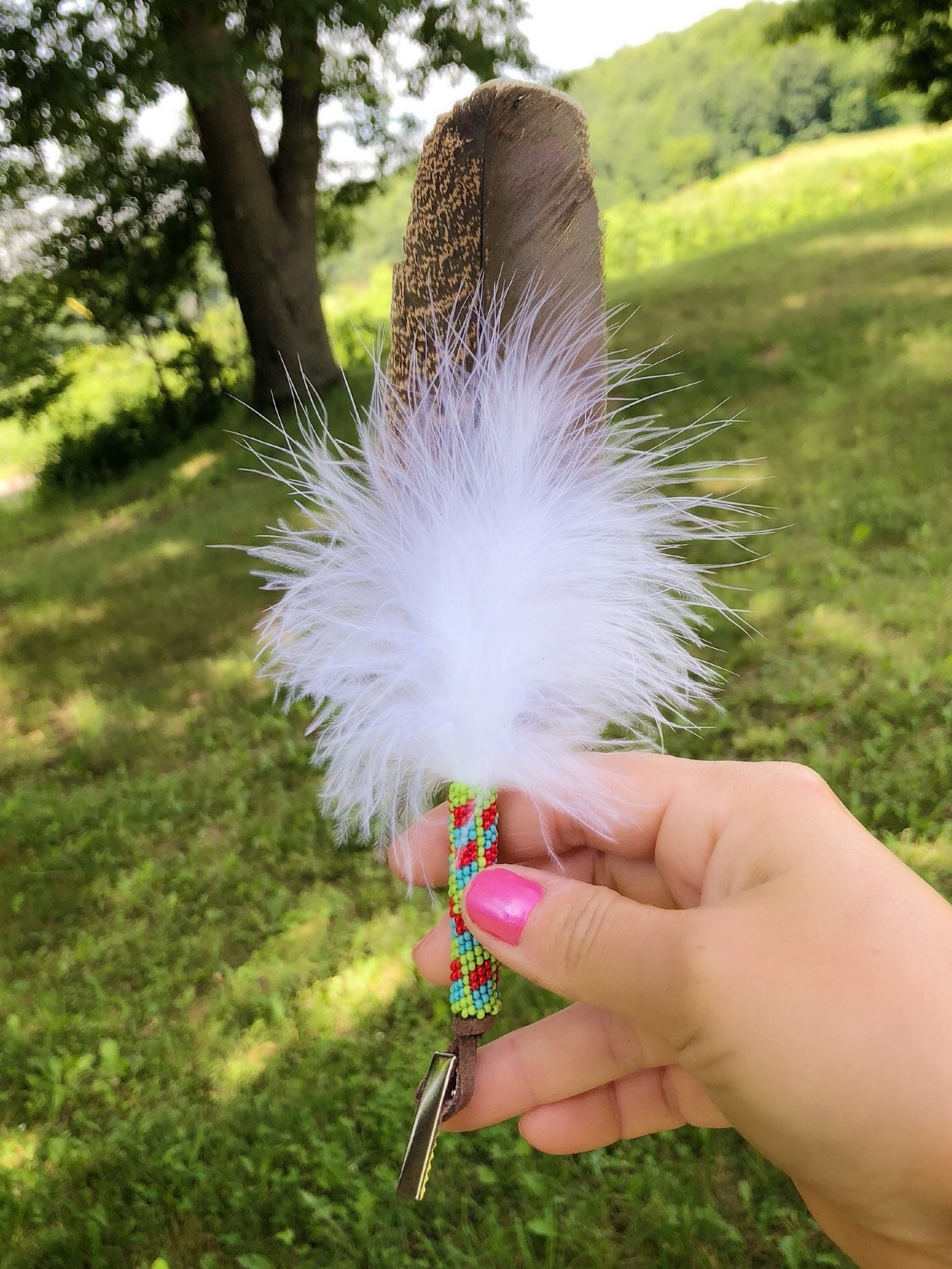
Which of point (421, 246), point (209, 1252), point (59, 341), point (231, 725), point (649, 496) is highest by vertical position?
point (59, 341)

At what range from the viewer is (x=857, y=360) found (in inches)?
244

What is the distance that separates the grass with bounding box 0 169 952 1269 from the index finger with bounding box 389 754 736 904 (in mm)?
883

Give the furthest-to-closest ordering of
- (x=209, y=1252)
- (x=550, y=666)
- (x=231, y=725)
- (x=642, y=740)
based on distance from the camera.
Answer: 1. (x=231, y=725)
2. (x=209, y=1252)
3. (x=642, y=740)
4. (x=550, y=666)

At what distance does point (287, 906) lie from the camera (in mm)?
2826

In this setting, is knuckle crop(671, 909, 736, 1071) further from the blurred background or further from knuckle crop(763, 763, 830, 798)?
the blurred background

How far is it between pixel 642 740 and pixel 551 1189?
123 centimetres

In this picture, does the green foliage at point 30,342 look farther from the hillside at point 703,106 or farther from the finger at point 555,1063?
the finger at point 555,1063

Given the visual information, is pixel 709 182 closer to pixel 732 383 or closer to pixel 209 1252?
pixel 732 383

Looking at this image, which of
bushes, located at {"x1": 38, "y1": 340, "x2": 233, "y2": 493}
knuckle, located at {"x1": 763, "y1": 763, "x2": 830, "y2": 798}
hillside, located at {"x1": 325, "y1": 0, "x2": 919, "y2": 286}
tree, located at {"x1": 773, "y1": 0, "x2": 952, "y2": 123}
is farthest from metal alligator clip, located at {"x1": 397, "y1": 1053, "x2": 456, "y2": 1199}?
hillside, located at {"x1": 325, "y1": 0, "x2": 919, "y2": 286}

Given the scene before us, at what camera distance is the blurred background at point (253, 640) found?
1922mm

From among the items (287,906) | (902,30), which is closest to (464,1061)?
(287,906)

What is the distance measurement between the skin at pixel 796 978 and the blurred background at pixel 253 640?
0.93 metres

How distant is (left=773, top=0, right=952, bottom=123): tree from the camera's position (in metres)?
6.88

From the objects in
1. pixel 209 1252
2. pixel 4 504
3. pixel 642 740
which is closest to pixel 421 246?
pixel 642 740
